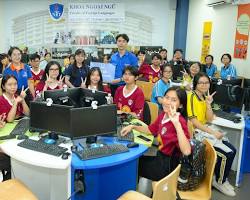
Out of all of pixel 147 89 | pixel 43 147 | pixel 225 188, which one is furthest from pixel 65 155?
pixel 147 89

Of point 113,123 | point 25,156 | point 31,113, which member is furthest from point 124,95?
point 25,156

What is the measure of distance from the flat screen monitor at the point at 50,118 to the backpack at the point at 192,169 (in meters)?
0.99

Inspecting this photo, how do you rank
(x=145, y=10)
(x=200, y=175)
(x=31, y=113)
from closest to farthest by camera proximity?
(x=200, y=175), (x=31, y=113), (x=145, y=10)

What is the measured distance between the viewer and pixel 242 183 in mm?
3512

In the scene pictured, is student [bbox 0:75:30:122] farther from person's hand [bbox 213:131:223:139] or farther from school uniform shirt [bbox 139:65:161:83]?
school uniform shirt [bbox 139:65:161:83]

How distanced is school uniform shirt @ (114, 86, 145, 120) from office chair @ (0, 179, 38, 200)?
162 cm

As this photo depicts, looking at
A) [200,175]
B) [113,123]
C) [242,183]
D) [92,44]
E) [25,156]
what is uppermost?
[92,44]

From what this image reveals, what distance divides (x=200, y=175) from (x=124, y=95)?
1.51 metres

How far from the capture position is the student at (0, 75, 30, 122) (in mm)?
3032

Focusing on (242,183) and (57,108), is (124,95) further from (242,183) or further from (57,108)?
(242,183)

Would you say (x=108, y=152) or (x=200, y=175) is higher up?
(x=108, y=152)

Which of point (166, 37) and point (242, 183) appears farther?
point (166, 37)

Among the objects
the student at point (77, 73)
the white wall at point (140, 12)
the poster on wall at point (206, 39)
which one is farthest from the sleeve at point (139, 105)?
the white wall at point (140, 12)

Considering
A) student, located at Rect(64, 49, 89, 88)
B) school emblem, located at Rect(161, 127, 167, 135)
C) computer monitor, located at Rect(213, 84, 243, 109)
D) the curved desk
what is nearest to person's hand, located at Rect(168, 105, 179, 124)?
school emblem, located at Rect(161, 127, 167, 135)
